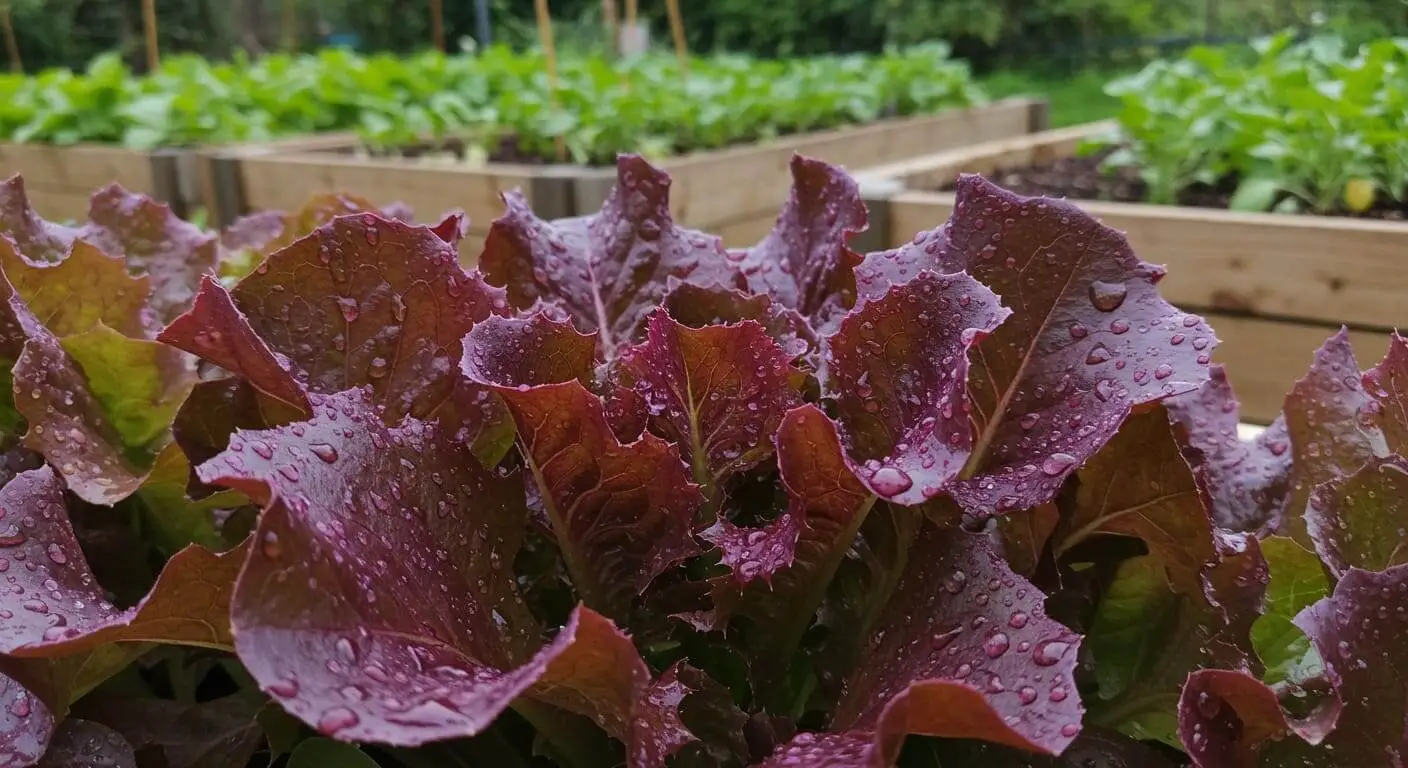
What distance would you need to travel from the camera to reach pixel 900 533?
58 cm

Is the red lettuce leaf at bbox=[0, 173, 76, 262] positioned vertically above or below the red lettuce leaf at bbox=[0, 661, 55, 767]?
above

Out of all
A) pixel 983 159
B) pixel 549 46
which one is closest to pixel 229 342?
pixel 549 46

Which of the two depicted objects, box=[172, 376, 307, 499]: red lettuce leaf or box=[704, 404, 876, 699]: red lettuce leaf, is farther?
box=[172, 376, 307, 499]: red lettuce leaf

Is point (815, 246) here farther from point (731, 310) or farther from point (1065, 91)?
point (1065, 91)

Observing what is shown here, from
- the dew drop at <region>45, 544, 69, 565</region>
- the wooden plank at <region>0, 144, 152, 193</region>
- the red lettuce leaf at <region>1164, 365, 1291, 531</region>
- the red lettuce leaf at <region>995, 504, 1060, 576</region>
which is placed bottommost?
the wooden plank at <region>0, 144, 152, 193</region>

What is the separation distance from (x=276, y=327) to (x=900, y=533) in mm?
344

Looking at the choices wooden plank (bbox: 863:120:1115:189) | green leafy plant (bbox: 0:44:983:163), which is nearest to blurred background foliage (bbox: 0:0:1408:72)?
green leafy plant (bbox: 0:44:983:163)

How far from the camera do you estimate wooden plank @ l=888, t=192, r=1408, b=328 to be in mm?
1951

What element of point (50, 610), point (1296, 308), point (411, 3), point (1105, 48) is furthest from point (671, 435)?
point (411, 3)

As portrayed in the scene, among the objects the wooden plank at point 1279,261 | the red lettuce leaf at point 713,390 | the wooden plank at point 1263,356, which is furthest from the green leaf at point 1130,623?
the wooden plank at point 1263,356

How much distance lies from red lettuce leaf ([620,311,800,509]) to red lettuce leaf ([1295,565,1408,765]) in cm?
26

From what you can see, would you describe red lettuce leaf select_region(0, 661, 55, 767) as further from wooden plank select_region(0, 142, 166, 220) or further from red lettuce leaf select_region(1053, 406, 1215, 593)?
wooden plank select_region(0, 142, 166, 220)

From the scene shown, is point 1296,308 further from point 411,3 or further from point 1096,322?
point 411,3

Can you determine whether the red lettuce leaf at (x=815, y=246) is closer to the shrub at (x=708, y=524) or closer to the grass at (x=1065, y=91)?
the shrub at (x=708, y=524)
